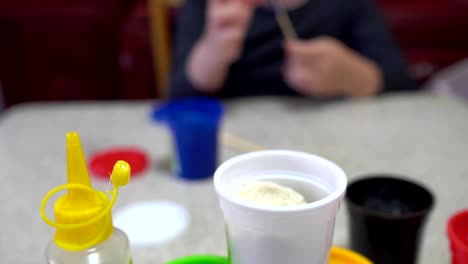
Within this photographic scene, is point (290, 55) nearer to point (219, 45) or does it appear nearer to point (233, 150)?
point (219, 45)

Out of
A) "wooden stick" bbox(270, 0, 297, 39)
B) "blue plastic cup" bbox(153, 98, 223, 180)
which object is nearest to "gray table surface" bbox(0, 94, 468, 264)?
"blue plastic cup" bbox(153, 98, 223, 180)

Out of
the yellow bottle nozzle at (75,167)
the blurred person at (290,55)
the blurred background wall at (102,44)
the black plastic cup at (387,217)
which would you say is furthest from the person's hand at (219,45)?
the blurred background wall at (102,44)

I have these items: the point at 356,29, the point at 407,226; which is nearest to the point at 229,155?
the point at 407,226

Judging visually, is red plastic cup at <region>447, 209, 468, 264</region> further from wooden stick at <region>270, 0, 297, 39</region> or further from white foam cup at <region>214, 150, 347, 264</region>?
wooden stick at <region>270, 0, 297, 39</region>

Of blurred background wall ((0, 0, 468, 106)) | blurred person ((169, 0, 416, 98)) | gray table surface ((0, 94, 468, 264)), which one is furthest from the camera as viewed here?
blurred background wall ((0, 0, 468, 106))

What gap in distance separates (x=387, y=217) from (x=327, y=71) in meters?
0.52

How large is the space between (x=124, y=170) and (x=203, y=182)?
0.38 metres

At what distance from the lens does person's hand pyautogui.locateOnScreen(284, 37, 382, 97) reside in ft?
3.10

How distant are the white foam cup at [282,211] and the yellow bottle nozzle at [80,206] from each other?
0.25 ft

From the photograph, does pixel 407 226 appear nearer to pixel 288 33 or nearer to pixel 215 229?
pixel 215 229

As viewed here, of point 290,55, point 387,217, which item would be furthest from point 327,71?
point 387,217

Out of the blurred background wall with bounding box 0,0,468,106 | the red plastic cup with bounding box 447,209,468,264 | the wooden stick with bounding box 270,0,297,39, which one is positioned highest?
the wooden stick with bounding box 270,0,297,39

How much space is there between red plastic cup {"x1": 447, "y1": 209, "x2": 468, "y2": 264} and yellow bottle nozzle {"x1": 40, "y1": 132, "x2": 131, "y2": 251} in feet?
0.94

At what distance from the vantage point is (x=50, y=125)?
0.94 metres
